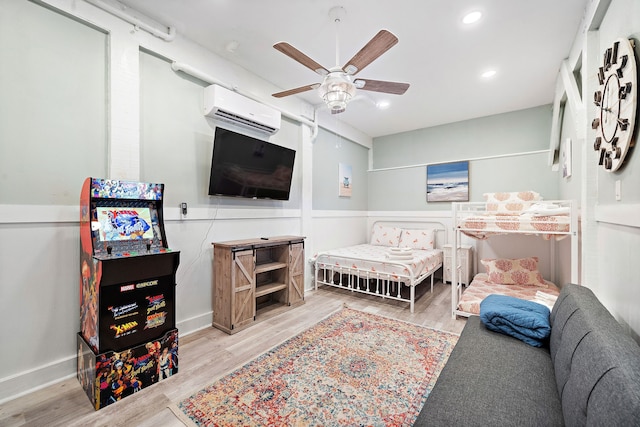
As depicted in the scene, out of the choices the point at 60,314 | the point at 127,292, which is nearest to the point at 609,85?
the point at 127,292

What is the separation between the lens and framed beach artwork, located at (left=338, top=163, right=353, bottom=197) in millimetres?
4816

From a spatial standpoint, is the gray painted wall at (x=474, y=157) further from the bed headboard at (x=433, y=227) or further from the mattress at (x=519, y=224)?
the mattress at (x=519, y=224)

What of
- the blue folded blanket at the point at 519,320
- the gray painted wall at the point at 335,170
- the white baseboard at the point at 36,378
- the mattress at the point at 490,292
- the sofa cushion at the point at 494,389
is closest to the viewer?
the sofa cushion at the point at 494,389

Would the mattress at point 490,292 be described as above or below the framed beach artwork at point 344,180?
below

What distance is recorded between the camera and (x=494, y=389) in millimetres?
1194

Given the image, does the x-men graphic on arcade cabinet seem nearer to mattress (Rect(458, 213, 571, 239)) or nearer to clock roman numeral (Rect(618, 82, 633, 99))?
clock roman numeral (Rect(618, 82, 633, 99))

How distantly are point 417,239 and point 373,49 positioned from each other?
3.58 metres

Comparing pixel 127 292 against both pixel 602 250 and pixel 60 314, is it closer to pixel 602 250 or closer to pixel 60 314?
pixel 60 314

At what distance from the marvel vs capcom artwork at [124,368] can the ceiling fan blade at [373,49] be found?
2380 mm

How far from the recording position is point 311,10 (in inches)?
87.0

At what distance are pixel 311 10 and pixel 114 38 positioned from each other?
5.16ft

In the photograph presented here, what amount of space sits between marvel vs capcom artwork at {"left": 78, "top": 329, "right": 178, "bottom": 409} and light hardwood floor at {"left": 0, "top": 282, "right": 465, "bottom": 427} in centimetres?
5

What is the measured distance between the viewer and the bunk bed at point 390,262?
133 inches

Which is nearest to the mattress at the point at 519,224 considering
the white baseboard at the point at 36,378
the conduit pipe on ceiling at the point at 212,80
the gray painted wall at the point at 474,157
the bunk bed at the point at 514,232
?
the bunk bed at the point at 514,232
